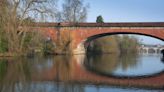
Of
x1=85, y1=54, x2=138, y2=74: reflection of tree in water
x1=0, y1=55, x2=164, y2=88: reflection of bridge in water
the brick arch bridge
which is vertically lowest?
x1=85, y1=54, x2=138, y2=74: reflection of tree in water

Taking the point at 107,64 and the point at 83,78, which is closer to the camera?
the point at 83,78

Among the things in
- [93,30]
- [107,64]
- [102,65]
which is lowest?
[107,64]

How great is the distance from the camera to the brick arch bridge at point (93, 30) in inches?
1970

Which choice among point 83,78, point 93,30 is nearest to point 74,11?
point 93,30

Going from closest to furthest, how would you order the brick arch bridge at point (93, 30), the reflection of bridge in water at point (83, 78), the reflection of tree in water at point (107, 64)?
the reflection of bridge in water at point (83, 78), the reflection of tree in water at point (107, 64), the brick arch bridge at point (93, 30)

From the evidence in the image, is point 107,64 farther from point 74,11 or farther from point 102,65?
point 74,11

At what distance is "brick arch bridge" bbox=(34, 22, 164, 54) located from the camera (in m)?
50.0

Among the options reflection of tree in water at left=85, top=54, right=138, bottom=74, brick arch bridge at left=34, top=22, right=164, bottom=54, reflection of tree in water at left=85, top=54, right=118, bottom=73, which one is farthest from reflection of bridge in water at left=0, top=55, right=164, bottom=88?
brick arch bridge at left=34, top=22, right=164, bottom=54

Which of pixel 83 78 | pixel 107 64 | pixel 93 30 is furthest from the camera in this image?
pixel 93 30

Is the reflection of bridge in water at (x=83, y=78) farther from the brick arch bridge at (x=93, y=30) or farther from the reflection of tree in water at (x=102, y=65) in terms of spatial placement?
the brick arch bridge at (x=93, y=30)

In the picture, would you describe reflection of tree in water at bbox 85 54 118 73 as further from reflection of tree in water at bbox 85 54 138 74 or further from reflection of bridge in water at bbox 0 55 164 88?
reflection of bridge in water at bbox 0 55 164 88

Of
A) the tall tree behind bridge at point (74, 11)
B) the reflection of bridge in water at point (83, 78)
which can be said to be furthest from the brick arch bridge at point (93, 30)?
the reflection of bridge in water at point (83, 78)

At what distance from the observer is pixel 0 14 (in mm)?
35844

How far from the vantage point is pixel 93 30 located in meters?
53.6
